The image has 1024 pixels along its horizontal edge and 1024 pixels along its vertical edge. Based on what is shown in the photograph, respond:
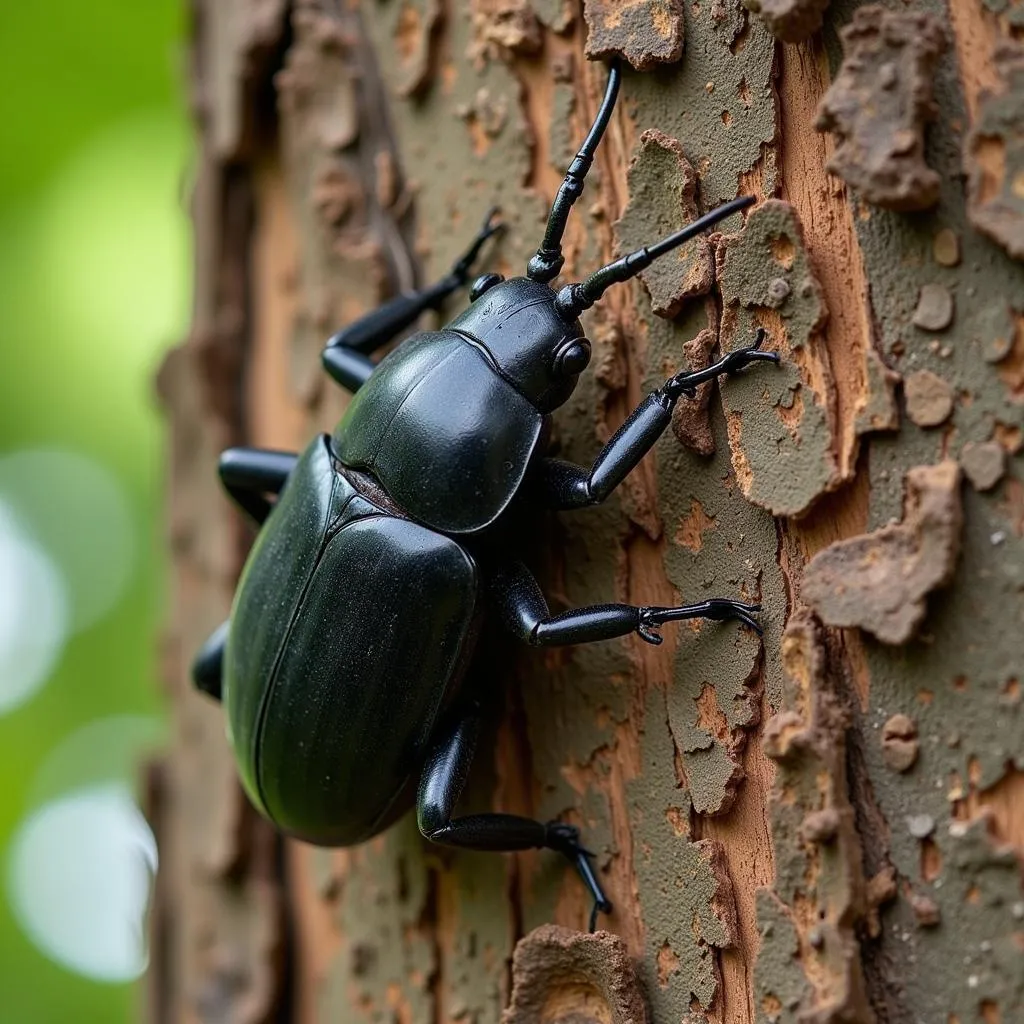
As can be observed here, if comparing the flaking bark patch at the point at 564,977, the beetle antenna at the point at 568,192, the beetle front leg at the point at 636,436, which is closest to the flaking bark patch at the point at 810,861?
the flaking bark patch at the point at 564,977

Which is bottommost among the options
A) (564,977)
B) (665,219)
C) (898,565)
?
(564,977)

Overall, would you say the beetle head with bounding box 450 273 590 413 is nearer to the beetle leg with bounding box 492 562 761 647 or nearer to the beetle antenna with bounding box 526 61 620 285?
the beetle antenna with bounding box 526 61 620 285

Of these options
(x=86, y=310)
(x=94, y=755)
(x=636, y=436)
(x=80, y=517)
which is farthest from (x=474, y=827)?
(x=80, y=517)

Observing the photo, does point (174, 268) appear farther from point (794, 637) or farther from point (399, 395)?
point (794, 637)

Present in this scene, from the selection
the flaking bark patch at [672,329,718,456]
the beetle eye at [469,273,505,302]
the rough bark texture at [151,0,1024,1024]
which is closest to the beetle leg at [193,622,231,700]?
the rough bark texture at [151,0,1024,1024]

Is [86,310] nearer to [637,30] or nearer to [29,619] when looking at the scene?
[29,619]

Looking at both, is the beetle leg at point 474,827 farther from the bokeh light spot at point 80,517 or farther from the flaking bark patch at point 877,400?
the bokeh light spot at point 80,517
